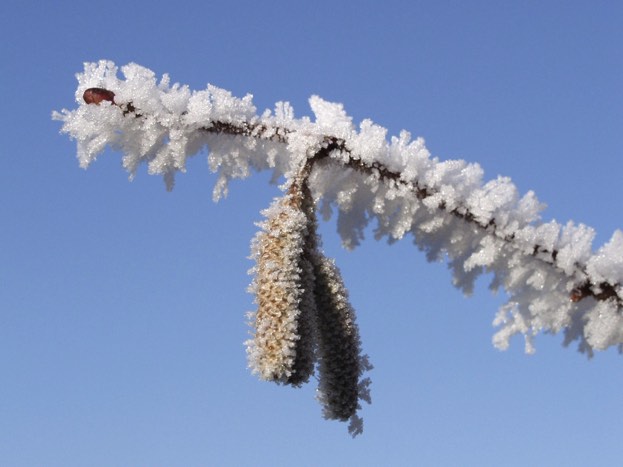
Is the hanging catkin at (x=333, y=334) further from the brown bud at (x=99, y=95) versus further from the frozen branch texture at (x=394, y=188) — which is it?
the brown bud at (x=99, y=95)

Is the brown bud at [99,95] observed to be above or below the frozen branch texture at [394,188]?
above

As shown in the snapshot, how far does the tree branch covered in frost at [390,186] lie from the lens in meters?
2.49

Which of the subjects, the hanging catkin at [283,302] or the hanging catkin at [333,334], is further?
the hanging catkin at [333,334]

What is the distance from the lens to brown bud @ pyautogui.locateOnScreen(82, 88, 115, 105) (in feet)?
9.91

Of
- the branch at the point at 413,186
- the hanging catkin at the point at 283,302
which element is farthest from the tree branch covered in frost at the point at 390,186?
the hanging catkin at the point at 283,302

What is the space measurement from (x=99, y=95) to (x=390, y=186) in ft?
3.35

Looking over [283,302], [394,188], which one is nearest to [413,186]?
[394,188]

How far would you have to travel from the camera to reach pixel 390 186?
103 inches

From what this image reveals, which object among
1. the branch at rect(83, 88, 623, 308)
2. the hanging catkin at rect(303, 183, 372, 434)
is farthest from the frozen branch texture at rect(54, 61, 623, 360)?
the hanging catkin at rect(303, 183, 372, 434)

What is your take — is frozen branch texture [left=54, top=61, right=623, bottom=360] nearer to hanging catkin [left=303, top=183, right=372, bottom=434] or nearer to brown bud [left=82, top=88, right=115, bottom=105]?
brown bud [left=82, top=88, right=115, bottom=105]

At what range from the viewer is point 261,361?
8.17 ft

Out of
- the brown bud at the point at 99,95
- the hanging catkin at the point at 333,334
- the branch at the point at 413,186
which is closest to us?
the branch at the point at 413,186

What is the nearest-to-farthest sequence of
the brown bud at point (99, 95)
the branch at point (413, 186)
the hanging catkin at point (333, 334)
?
the branch at point (413, 186) → the hanging catkin at point (333, 334) → the brown bud at point (99, 95)

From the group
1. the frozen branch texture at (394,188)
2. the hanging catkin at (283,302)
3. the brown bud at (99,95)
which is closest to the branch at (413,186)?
the frozen branch texture at (394,188)
